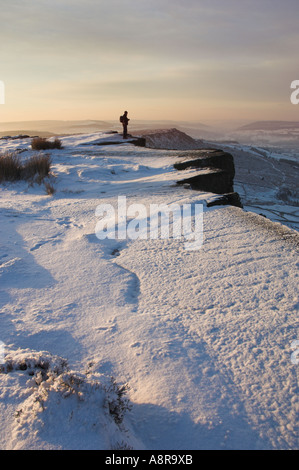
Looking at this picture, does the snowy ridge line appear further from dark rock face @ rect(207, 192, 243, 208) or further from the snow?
dark rock face @ rect(207, 192, 243, 208)

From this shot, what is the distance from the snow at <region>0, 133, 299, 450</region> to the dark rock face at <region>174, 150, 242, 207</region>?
2.11 ft

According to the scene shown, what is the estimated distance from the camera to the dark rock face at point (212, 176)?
366 cm

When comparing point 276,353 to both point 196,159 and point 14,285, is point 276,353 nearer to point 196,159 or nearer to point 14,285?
Result: point 14,285

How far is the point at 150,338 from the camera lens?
156 cm

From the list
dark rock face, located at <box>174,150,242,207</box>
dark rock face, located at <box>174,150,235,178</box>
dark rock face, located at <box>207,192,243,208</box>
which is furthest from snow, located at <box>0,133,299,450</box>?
dark rock face, located at <box>174,150,235,178</box>

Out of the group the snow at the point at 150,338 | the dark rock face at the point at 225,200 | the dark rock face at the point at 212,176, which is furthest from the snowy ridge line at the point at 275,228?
the dark rock face at the point at 212,176

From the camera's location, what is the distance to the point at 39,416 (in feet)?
3.35

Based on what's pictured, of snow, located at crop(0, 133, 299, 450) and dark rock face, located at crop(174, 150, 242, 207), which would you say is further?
dark rock face, located at crop(174, 150, 242, 207)

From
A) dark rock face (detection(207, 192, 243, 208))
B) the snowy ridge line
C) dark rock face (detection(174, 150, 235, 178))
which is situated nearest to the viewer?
the snowy ridge line

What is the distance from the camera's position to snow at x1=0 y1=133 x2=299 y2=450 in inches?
42.3

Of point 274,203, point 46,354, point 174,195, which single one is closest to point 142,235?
point 174,195

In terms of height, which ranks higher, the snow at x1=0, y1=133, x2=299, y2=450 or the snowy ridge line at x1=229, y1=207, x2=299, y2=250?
the snowy ridge line at x1=229, y1=207, x2=299, y2=250

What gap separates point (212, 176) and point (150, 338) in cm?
344

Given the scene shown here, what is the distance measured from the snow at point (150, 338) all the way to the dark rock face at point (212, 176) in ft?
2.11
